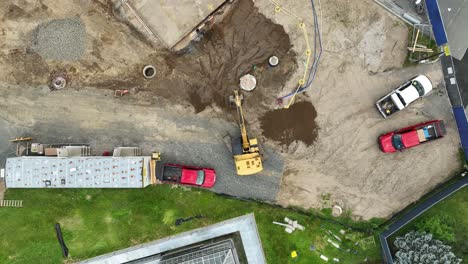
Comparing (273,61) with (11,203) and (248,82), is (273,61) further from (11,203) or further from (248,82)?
(11,203)

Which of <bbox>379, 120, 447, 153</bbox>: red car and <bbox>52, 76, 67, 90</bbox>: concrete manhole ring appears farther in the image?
<bbox>52, 76, 67, 90</bbox>: concrete manhole ring

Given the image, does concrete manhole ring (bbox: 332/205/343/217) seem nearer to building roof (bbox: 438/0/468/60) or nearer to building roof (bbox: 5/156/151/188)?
building roof (bbox: 438/0/468/60)

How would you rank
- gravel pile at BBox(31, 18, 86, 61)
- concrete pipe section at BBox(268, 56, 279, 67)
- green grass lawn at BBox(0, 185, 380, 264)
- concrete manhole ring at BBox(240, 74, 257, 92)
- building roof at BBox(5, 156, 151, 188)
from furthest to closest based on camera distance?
green grass lawn at BBox(0, 185, 380, 264)
concrete manhole ring at BBox(240, 74, 257, 92)
concrete pipe section at BBox(268, 56, 279, 67)
gravel pile at BBox(31, 18, 86, 61)
building roof at BBox(5, 156, 151, 188)

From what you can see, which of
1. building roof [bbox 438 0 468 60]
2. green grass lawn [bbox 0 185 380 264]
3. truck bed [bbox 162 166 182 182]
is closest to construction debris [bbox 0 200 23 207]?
green grass lawn [bbox 0 185 380 264]

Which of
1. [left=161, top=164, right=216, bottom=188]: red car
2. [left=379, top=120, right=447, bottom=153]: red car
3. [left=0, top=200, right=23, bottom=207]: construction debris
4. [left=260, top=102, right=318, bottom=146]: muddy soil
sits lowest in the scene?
[left=0, top=200, right=23, bottom=207]: construction debris

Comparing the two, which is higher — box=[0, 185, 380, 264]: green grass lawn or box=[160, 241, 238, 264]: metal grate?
box=[0, 185, 380, 264]: green grass lawn

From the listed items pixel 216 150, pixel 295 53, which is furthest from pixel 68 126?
pixel 295 53
